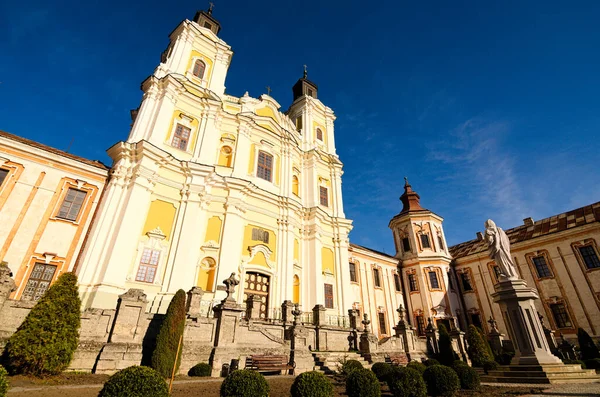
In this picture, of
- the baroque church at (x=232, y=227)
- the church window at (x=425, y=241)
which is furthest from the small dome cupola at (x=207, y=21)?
the church window at (x=425, y=241)

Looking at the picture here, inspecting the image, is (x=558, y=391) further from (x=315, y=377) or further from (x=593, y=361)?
(x=593, y=361)

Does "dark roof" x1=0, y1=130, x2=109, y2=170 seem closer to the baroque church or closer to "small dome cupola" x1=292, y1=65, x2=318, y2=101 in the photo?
the baroque church

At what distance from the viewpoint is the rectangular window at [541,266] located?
27.3 m

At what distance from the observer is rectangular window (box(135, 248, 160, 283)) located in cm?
1661

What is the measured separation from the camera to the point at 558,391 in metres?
7.81

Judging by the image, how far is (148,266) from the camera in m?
17.0

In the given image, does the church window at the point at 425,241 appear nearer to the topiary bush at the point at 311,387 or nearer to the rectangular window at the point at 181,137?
the rectangular window at the point at 181,137

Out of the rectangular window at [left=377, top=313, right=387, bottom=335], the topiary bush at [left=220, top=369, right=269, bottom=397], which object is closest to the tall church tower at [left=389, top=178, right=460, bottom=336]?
the rectangular window at [left=377, top=313, right=387, bottom=335]

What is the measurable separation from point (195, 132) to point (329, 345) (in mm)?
16638

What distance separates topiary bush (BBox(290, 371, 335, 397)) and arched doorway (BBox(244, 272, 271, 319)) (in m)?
13.4

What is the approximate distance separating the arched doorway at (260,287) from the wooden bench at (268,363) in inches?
277

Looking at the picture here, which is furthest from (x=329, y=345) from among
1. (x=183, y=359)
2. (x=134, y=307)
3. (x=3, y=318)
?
(x=3, y=318)

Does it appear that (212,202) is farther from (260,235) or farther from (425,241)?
(425,241)

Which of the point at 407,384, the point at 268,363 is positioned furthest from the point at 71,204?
the point at 407,384
